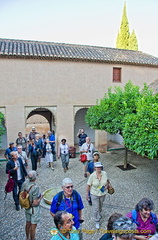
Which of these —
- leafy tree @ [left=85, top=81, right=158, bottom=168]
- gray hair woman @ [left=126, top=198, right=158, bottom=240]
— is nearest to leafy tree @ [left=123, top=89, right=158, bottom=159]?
leafy tree @ [left=85, top=81, right=158, bottom=168]

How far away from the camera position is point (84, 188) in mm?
7066

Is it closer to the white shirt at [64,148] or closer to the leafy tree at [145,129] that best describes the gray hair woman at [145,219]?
the leafy tree at [145,129]

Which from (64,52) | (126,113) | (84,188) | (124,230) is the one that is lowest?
(84,188)

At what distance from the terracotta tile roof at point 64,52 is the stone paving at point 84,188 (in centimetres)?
669

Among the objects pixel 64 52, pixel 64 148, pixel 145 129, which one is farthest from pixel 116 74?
pixel 145 129

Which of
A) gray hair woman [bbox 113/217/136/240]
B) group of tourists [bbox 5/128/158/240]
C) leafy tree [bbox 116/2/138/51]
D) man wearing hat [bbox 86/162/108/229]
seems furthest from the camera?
leafy tree [bbox 116/2/138/51]

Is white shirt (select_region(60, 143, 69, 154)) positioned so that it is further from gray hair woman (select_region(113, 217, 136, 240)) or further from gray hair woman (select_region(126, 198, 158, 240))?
gray hair woman (select_region(113, 217, 136, 240))

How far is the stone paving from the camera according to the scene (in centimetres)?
462

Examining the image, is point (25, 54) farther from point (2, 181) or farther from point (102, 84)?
point (2, 181)

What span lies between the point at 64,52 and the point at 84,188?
360 inches

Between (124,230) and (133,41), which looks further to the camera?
(133,41)

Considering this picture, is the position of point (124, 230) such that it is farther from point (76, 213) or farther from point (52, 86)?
point (52, 86)

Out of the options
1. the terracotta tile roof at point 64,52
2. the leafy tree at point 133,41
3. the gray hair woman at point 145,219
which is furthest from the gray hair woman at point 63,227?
the leafy tree at point 133,41

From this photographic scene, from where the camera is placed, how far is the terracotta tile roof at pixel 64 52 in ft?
37.4
